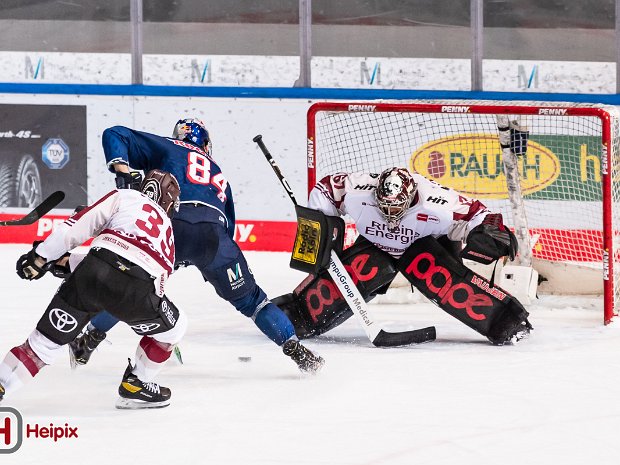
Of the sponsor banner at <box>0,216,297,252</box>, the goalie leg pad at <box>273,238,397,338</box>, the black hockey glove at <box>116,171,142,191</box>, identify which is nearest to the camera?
the black hockey glove at <box>116,171,142,191</box>

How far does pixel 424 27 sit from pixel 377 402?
3.92m

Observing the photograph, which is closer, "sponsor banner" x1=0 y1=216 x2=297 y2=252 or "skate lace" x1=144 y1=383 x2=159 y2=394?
"skate lace" x1=144 y1=383 x2=159 y2=394

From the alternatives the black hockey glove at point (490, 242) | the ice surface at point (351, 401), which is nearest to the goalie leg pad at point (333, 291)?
the ice surface at point (351, 401)

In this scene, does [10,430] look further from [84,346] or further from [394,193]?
[394,193]

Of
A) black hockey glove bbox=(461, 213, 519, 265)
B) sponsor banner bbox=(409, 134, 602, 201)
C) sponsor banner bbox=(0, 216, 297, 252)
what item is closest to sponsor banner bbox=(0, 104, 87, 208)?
sponsor banner bbox=(0, 216, 297, 252)

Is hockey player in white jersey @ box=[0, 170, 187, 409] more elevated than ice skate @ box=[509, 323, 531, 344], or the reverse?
hockey player in white jersey @ box=[0, 170, 187, 409]

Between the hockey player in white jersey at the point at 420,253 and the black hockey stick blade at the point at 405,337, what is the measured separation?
130 millimetres

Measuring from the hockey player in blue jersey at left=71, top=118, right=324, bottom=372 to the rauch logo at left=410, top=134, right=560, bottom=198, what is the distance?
252 centimetres

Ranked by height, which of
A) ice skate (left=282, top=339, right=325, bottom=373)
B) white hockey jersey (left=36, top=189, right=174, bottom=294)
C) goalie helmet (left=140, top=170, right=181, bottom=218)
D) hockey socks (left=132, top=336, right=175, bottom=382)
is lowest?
ice skate (left=282, top=339, right=325, bottom=373)

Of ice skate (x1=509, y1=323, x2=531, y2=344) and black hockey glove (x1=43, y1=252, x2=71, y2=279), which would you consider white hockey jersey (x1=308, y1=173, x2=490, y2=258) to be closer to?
ice skate (x1=509, y1=323, x2=531, y2=344)

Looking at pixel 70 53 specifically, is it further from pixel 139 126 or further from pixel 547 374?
pixel 547 374

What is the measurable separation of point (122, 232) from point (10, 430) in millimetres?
702

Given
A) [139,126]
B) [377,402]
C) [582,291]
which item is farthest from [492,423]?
[139,126]

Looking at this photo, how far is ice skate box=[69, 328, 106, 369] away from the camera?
492cm
